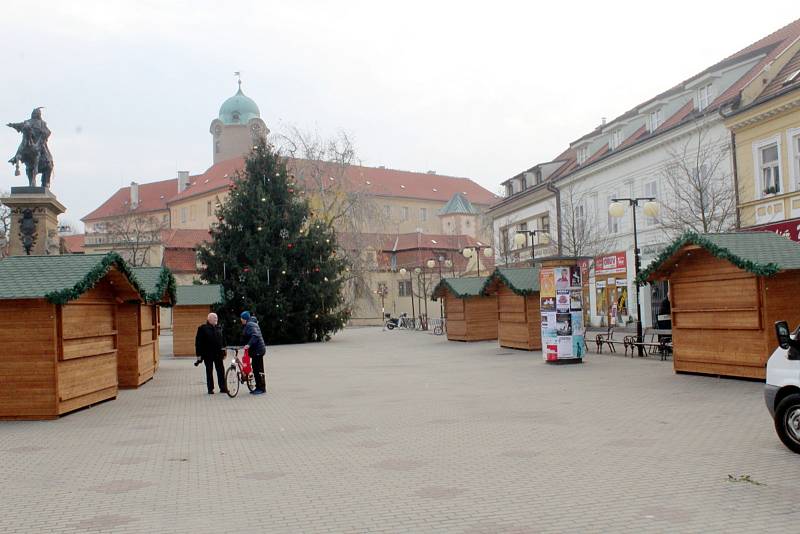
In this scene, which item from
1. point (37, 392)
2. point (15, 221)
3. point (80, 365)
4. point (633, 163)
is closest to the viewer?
point (37, 392)

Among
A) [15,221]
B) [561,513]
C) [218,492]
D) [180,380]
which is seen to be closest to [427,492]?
[561,513]

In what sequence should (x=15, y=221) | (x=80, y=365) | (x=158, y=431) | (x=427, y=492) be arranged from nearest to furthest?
(x=427, y=492) → (x=158, y=431) → (x=80, y=365) → (x=15, y=221)

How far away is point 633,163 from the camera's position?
121 ft

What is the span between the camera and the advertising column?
21266mm

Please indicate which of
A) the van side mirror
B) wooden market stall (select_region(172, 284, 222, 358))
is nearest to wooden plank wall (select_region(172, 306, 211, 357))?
wooden market stall (select_region(172, 284, 222, 358))

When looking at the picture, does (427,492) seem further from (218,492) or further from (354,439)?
(354,439)

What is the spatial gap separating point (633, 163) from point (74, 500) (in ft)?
109

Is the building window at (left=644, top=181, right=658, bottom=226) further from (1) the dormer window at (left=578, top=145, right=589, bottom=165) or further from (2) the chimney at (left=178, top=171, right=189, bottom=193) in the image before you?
(2) the chimney at (left=178, top=171, right=189, bottom=193)

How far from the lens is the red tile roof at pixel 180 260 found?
245ft

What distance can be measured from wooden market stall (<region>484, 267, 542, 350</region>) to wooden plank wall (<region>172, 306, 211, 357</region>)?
11.9 metres

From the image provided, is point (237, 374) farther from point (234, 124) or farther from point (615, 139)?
point (234, 124)

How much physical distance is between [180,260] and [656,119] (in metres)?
51.8

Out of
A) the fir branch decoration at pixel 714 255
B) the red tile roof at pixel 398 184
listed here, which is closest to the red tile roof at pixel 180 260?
the red tile roof at pixel 398 184

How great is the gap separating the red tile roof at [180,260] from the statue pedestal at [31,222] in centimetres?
5497
